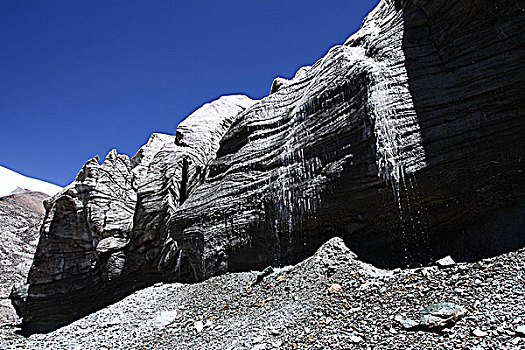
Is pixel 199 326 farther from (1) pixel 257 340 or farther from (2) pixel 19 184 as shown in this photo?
(2) pixel 19 184

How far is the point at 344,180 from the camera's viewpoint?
32.6 feet

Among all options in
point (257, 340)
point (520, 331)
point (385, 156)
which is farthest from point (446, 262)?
point (257, 340)

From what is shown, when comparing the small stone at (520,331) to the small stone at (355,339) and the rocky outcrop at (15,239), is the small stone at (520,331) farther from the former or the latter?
the rocky outcrop at (15,239)

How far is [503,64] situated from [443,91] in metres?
1.33

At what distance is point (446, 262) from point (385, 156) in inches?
111

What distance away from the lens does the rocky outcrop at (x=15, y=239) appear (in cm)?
2431

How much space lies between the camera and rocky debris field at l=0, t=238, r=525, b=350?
567cm

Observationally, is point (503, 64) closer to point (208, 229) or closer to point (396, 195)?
point (396, 195)

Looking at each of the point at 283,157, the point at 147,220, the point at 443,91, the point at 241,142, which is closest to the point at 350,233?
the point at 283,157

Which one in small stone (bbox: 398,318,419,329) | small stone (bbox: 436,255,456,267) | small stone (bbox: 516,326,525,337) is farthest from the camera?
small stone (bbox: 436,255,456,267)

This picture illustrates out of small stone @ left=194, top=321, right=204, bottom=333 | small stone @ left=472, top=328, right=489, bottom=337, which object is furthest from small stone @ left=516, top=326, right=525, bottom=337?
small stone @ left=194, top=321, right=204, bottom=333

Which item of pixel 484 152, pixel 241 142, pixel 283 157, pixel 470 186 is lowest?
pixel 470 186

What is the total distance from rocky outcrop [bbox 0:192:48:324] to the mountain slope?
2.73 m

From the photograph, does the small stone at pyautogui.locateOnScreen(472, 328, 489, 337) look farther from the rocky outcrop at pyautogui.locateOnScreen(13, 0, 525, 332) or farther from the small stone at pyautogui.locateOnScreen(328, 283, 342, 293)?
the small stone at pyautogui.locateOnScreen(328, 283, 342, 293)
